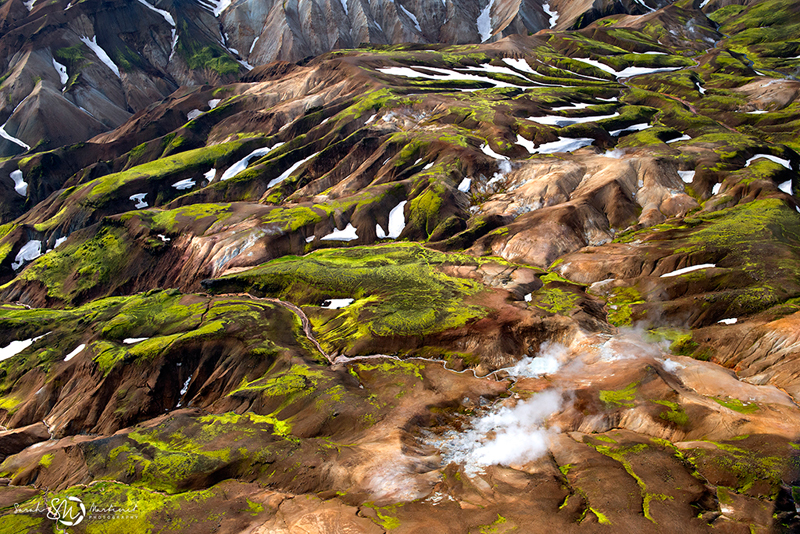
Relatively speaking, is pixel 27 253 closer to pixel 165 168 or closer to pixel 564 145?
pixel 165 168

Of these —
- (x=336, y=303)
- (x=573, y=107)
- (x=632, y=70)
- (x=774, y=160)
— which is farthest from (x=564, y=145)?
(x=632, y=70)

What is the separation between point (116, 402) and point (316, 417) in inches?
817

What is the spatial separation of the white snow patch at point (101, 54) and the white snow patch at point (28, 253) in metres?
121

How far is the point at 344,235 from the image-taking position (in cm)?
7575

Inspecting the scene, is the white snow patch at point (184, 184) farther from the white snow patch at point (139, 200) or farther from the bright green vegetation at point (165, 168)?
the white snow patch at point (139, 200)

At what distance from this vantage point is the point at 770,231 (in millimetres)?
49562

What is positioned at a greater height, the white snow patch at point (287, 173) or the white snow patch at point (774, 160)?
the white snow patch at point (287, 173)

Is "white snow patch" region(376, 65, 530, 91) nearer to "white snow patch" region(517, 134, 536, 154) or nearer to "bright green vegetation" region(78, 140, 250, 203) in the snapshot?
"white snow patch" region(517, 134, 536, 154)

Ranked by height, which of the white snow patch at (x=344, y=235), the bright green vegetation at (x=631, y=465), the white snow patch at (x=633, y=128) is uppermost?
the bright green vegetation at (x=631, y=465)

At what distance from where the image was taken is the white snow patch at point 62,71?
171500 millimetres

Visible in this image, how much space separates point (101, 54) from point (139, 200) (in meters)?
126

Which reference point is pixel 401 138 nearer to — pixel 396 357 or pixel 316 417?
pixel 396 357

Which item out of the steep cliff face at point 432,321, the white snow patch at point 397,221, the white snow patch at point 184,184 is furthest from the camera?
the white snow patch at point 184,184

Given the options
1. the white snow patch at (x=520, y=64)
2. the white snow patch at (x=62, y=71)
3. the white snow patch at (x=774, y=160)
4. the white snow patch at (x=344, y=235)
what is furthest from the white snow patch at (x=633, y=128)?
the white snow patch at (x=62, y=71)
